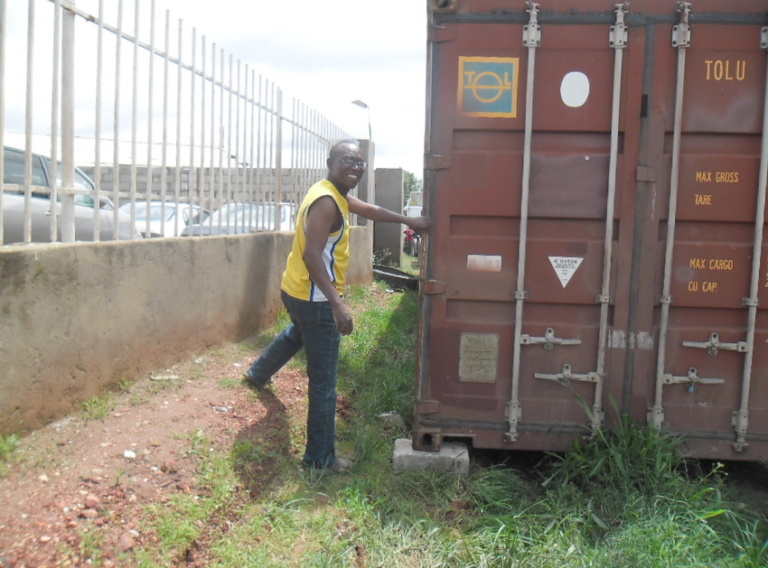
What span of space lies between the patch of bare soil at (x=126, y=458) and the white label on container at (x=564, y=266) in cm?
189

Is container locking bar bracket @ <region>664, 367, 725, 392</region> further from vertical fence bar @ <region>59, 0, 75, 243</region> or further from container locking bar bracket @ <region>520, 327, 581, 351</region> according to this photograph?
vertical fence bar @ <region>59, 0, 75, 243</region>

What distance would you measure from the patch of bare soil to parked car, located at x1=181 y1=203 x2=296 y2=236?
1201 millimetres

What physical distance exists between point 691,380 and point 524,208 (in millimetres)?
1289

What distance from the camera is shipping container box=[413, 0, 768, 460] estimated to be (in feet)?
12.3

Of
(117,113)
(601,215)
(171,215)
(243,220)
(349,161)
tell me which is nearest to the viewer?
(601,215)

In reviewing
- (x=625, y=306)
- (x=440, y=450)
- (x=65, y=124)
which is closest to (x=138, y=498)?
(x=440, y=450)

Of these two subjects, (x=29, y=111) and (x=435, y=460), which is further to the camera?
(x=435, y=460)

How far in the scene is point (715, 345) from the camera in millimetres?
3822

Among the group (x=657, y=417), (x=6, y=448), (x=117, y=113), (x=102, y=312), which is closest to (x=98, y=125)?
(x=117, y=113)

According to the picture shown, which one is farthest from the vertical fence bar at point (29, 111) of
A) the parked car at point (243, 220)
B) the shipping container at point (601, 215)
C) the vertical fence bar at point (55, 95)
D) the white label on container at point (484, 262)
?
the white label on container at point (484, 262)

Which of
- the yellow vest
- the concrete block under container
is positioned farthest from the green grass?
the yellow vest

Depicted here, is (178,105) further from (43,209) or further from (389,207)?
(389,207)

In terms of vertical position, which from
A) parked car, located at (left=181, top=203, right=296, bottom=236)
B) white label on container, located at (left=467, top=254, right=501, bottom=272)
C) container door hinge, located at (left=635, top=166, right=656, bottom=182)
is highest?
container door hinge, located at (left=635, top=166, right=656, bottom=182)

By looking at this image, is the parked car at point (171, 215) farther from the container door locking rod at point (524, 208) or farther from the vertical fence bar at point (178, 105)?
the container door locking rod at point (524, 208)
